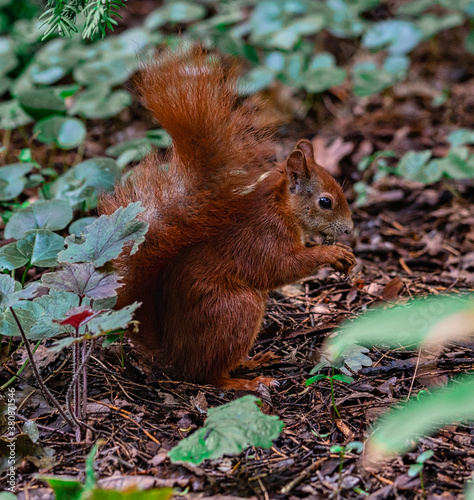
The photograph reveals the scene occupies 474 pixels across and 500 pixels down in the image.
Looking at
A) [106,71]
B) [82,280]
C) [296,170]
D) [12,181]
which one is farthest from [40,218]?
[106,71]

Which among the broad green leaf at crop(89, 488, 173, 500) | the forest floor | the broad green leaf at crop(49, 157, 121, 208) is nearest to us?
the broad green leaf at crop(89, 488, 173, 500)

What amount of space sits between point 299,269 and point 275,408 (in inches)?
24.6

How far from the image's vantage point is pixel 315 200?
281 cm

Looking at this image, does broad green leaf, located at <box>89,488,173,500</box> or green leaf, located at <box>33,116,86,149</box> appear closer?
broad green leaf, located at <box>89,488,173,500</box>

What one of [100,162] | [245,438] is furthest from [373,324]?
[100,162]

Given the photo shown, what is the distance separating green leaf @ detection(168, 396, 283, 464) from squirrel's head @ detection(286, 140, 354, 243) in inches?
48.0

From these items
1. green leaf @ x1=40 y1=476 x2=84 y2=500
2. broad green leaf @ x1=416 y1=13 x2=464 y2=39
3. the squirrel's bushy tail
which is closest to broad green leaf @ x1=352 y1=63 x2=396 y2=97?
broad green leaf @ x1=416 y1=13 x2=464 y2=39

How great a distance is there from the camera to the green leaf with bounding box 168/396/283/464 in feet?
5.60

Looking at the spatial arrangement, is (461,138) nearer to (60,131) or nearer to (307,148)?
(307,148)

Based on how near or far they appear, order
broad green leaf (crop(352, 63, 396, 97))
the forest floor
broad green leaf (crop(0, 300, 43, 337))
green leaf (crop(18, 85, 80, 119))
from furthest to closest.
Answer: broad green leaf (crop(352, 63, 396, 97))
green leaf (crop(18, 85, 80, 119))
broad green leaf (crop(0, 300, 43, 337))
the forest floor

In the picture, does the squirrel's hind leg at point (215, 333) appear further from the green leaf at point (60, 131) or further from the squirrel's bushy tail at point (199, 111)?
the green leaf at point (60, 131)

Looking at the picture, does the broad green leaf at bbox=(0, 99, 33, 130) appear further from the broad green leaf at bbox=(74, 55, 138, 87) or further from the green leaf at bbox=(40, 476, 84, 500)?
the green leaf at bbox=(40, 476, 84, 500)

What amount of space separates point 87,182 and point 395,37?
3.16m

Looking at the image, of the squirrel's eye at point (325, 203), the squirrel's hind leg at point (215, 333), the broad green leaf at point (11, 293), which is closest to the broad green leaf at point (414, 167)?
the squirrel's eye at point (325, 203)
